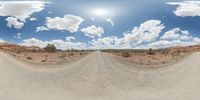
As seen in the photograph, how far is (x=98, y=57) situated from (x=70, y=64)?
1.15 ft

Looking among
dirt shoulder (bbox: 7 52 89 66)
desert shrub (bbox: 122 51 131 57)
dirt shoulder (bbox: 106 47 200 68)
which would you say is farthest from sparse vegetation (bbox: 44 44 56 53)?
desert shrub (bbox: 122 51 131 57)

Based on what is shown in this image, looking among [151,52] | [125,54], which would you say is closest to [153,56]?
[151,52]

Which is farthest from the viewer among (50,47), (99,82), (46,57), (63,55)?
(46,57)

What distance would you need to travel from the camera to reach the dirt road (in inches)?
290

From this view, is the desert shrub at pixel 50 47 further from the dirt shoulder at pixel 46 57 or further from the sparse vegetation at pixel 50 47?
the dirt shoulder at pixel 46 57

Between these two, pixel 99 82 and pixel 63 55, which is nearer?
pixel 63 55

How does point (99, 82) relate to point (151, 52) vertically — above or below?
below

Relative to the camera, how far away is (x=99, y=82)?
7582 mm

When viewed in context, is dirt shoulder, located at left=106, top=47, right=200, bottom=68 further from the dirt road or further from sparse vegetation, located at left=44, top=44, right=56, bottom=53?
sparse vegetation, located at left=44, top=44, right=56, bottom=53

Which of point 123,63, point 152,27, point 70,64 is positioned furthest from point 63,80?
point 152,27

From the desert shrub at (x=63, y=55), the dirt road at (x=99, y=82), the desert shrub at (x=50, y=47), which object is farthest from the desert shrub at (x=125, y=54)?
the desert shrub at (x=50, y=47)

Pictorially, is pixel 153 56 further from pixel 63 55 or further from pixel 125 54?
pixel 63 55

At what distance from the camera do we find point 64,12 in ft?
24.4

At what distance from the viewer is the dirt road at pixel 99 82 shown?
290 inches
